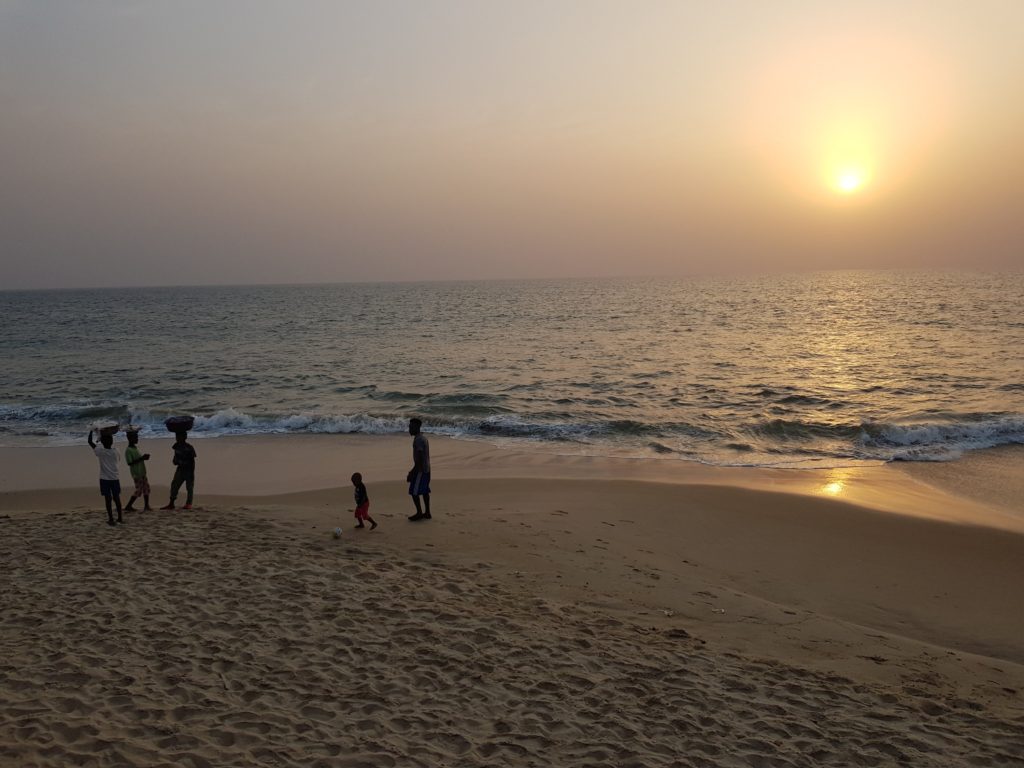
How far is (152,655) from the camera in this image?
21.5 feet

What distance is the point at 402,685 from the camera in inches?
241

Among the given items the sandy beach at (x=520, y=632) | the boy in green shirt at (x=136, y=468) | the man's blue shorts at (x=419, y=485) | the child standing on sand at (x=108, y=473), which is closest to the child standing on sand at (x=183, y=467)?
the boy in green shirt at (x=136, y=468)

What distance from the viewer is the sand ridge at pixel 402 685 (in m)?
5.29

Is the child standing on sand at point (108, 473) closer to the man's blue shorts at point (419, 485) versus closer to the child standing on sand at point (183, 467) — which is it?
the child standing on sand at point (183, 467)

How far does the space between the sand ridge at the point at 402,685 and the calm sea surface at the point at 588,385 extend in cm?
1105

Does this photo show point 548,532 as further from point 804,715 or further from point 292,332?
point 292,332

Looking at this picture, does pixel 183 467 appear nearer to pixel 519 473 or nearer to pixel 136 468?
pixel 136 468

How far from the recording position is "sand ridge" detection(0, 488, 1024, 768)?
17.4ft

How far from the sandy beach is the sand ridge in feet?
0.09

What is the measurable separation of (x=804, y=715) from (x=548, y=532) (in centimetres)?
559

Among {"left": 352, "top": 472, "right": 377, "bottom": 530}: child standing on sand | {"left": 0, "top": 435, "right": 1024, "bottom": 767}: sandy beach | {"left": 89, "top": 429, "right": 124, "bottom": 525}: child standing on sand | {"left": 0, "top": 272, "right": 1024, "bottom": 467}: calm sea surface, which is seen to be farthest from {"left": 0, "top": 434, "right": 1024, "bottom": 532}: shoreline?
{"left": 352, "top": 472, "right": 377, "bottom": 530}: child standing on sand

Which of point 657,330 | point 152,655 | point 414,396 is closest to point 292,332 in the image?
point 657,330

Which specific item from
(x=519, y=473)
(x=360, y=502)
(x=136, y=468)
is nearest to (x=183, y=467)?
(x=136, y=468)

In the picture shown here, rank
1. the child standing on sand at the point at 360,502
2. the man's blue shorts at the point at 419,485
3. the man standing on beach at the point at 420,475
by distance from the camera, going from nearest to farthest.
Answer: the child standing on sand at the point at 360,502
the man standing on beach at the point at 420,475
the man's blue shorts at the point at 419,485
